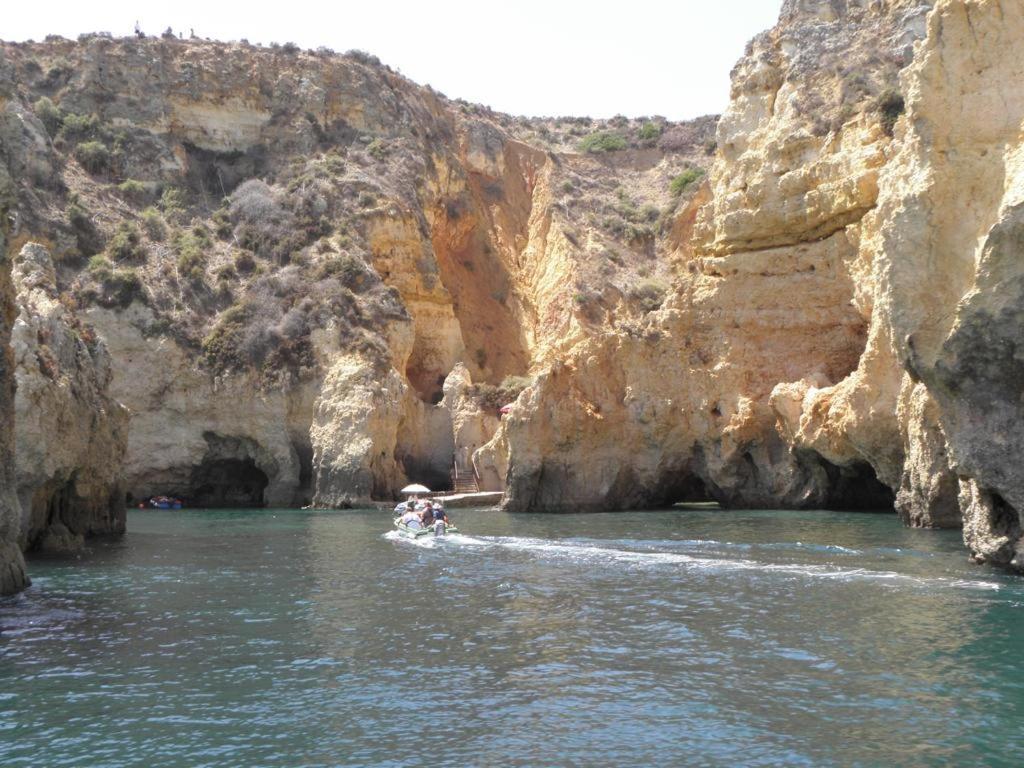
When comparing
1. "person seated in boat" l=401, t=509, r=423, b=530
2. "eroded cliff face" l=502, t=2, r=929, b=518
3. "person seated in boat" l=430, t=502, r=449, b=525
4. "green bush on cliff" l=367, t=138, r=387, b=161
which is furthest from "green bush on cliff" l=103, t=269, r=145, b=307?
"person seated in boat" l=430, t=502, r=449, b=525

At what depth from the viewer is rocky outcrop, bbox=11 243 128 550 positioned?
83.6 feet

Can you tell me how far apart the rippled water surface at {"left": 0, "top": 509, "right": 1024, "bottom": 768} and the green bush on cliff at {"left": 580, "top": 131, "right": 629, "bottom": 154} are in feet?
213

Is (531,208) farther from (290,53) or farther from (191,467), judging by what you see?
(191,467)

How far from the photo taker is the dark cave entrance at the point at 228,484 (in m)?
55.8

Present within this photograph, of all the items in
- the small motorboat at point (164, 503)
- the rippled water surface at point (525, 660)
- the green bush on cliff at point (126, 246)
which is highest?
the green bush on cliff at point (126, 246)

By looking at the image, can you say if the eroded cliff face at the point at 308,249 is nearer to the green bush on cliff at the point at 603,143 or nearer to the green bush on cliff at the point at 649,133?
the green bush on cliff at the point at 603,143

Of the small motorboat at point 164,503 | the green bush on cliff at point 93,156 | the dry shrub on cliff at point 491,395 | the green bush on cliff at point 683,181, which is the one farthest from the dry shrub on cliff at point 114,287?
the green bush on cliff at point 683,181

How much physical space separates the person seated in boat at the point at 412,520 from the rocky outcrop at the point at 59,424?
9.75 meters

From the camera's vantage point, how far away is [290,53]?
3024 inches

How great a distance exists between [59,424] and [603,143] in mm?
67580

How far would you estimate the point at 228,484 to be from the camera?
190 ft

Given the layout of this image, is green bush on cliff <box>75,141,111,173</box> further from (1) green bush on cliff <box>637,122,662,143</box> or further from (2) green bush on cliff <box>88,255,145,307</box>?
(1) green bush on cliff <box>637,122,662,143</box>

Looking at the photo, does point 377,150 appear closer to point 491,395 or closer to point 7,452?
point 491,395

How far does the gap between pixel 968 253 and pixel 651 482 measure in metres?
24.8
